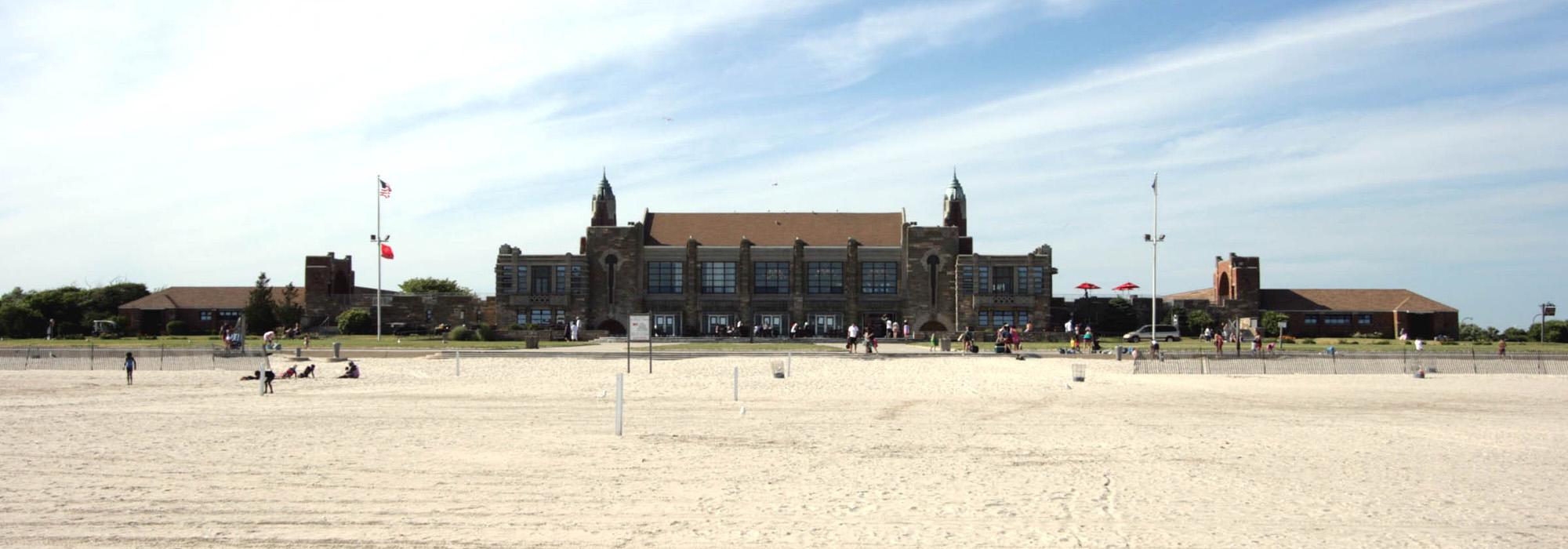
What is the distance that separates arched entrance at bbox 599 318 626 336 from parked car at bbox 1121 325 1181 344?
104ft

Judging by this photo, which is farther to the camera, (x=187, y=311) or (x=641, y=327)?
(x=187, y=311)

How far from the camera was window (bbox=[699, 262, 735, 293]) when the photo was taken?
70.6m

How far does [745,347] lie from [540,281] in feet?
75.2

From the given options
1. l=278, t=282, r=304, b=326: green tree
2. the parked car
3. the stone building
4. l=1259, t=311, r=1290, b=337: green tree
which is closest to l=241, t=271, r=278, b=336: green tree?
l=278, t=282, r=304, b=326: green tree

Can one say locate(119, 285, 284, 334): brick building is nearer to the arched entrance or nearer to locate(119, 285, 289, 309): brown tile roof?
locate(119, 285, 289, 309): brown tile roof

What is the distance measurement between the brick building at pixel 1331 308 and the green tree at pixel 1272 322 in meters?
1.10

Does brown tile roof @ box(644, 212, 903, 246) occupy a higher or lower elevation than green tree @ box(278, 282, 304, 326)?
higher

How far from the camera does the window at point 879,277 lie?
70312 millimetres

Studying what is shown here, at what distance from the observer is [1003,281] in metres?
68.4

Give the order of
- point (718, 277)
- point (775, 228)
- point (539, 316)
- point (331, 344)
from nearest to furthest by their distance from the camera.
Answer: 1. point (331, 344)
2. point (539, 316)
3. point (718, 277)
4. point (775, 228)

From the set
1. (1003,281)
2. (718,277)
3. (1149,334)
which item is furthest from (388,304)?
(1149,334)

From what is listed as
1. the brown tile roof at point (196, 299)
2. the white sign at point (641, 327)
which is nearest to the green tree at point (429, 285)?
the brown tile roof at point (196, 299)

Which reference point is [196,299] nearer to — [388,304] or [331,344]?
[388,304]

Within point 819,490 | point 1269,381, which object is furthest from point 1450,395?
point 819,490
